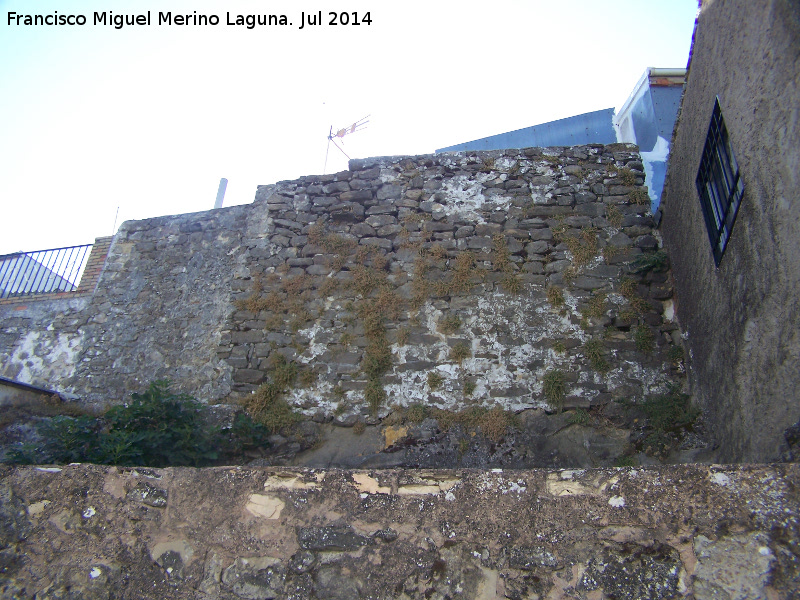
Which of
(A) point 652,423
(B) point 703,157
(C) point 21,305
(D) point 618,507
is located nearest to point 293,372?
(A) point 652,423

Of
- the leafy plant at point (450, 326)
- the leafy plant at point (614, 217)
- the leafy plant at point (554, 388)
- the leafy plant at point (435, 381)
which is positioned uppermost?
the leafy plant at point (614, 217)

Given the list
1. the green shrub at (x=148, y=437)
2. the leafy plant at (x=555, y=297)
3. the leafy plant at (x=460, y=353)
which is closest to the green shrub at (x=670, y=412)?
the leafy plant at (x=555, y=297)

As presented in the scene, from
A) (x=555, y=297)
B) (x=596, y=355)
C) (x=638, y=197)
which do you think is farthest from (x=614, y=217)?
(x=596, y=355)

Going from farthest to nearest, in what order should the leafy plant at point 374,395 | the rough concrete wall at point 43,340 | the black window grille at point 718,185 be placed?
the rough concrete wall at point 43,340 → the leafy plant at point 374,395 → the black window grille at point 718,185

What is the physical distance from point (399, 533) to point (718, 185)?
139 inches

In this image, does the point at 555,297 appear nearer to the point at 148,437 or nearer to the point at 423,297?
the point at 423,297

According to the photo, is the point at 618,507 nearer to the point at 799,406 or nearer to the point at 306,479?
the point at 306,479

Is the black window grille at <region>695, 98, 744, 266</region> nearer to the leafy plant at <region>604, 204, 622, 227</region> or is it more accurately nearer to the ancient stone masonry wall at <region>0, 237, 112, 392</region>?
the leafy plant at <region>604, 204, 622, 227</region>

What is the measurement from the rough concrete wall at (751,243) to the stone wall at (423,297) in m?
0.71

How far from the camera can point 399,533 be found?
202 centimetres

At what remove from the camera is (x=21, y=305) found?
23.2 feet

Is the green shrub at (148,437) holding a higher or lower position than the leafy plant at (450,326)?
lower

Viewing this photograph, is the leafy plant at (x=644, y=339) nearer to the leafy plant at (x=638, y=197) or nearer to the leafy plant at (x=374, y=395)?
the leafy plant at (x=638, y=197)

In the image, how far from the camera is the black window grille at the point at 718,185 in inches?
143
